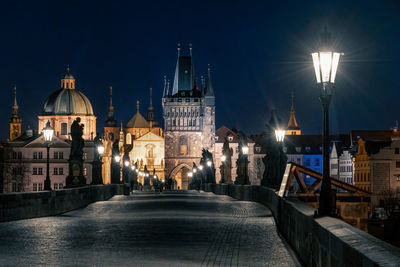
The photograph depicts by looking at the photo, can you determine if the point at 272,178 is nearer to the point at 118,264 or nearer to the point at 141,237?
the point at 141,237

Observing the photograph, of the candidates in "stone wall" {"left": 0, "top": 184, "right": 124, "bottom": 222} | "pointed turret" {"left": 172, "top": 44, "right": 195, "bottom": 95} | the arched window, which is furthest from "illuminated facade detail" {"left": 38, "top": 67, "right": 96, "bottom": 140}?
"stone wall" {"left": 0, "top": 184, "right": 124, "bottom": 222}

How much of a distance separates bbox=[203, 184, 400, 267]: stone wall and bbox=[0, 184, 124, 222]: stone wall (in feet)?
25.8

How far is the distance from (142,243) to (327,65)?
496 cm

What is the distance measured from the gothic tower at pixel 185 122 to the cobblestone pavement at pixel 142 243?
481 ft

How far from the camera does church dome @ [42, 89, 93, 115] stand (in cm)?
17650

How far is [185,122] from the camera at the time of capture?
569ft

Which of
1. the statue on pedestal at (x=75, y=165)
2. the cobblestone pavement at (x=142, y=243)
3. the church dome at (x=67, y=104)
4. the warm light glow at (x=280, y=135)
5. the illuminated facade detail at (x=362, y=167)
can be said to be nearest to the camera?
the cobblestone pavement at (x=142, y=243)

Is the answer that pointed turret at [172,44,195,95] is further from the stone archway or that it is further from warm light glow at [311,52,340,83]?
warm light glow at [311,52,340,83]

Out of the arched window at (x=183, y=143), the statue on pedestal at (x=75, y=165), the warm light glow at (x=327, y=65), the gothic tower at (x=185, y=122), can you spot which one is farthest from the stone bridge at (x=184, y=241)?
the arched window at (x=183, y=143)

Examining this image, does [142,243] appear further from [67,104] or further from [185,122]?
[67,104]

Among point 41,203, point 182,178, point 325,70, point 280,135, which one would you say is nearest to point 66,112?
point 182,178

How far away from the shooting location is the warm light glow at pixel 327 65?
42.0 feet

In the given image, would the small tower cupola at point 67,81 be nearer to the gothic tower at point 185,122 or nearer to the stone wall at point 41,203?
the gothic tower at point 185,122

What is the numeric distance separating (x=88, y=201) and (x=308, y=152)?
131 metres
